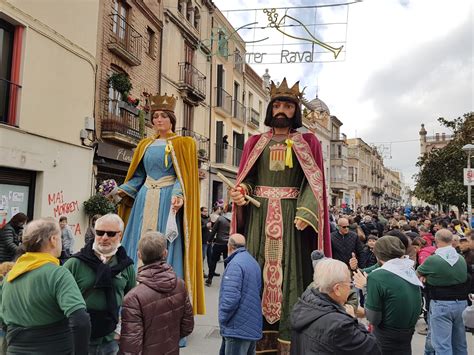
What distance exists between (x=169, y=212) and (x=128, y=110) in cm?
1004

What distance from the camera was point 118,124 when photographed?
13.3 meters

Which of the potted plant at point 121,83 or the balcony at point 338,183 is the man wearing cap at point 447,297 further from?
the balcony at point 338,183

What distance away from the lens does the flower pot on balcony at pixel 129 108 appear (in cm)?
1352

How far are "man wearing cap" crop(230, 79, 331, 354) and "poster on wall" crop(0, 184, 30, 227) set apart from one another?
23.2 ft

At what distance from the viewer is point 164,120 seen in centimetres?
470

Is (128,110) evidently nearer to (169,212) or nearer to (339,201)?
(169,212)

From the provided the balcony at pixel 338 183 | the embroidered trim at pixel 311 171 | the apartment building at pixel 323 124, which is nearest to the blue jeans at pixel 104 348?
the embroidered trim at pixel 311 171

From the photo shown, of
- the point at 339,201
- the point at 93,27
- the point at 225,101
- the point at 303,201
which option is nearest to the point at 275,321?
the point at 303,201

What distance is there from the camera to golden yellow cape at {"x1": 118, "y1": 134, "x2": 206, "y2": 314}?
14.7 ft

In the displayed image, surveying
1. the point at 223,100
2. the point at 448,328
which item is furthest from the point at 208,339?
the point at 223,100

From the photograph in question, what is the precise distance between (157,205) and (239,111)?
20889mm

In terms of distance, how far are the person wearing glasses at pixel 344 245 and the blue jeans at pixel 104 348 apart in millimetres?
4526

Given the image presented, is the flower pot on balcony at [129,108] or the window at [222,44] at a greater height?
the window at [222,44]

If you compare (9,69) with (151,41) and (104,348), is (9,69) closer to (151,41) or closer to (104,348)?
(151,41)
